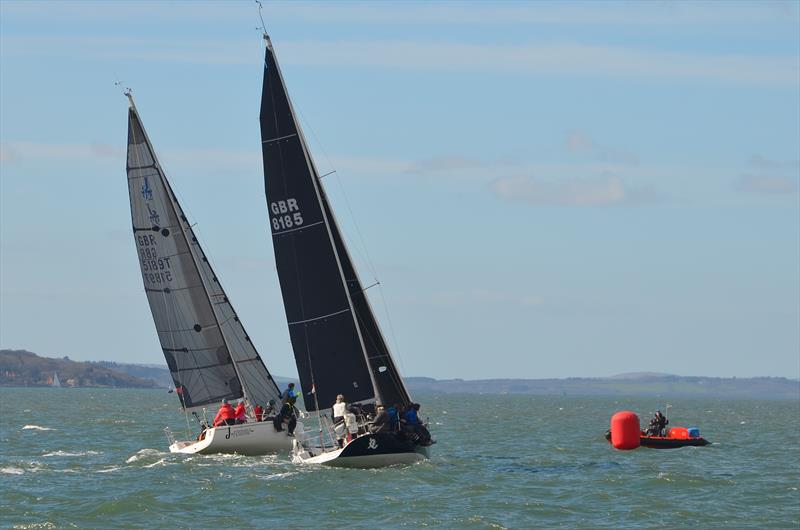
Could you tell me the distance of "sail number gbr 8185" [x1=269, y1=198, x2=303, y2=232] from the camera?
39781 mm

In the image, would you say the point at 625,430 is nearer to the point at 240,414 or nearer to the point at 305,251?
the point at 240,414

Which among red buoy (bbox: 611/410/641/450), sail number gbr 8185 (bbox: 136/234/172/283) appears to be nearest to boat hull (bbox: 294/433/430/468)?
sail number gbr 8185 (bbox: 136/234/172/283)

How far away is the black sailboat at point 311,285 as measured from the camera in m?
39.5

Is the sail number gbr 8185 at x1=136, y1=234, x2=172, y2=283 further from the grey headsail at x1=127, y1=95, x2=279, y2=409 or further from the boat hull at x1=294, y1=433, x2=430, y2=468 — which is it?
the boat hull at x1=294, y1=433, x2=430, y2=468

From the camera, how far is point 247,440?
42.3 meters

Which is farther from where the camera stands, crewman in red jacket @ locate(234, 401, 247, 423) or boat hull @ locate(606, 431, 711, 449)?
boat hull @ locate(606, 431, 711, 449)

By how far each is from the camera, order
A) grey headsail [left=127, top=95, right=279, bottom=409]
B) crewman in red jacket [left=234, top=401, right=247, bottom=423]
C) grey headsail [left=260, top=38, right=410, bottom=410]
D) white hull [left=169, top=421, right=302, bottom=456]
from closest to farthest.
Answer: grey headsail [left=260, top=38, right=410, bottom=410] → white hull [left=169, top=421, right=302, bottom=456] → crewman in red jacket [left=234, top=401, right=247, bottom=423] → grey headsail [left=127, top=95, right=279, bottom=409]

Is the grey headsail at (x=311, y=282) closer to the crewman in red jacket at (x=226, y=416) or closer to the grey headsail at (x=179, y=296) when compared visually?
the crewman in red jacket at (x=226, y=416)

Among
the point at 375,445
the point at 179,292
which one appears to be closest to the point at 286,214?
the point at 375,445

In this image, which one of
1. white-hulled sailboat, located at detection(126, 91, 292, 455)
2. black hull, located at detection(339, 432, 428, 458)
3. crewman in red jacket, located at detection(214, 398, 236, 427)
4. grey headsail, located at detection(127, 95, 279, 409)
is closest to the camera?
black hull, located at detection(339, 432, 428, 458)

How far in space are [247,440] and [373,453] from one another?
6.47 meters

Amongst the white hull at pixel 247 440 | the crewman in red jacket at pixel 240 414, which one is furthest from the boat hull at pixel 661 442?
the crewman in red jacket at pixel 240 414

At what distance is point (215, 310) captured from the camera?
153 ft

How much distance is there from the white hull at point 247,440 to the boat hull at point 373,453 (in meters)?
4.26
